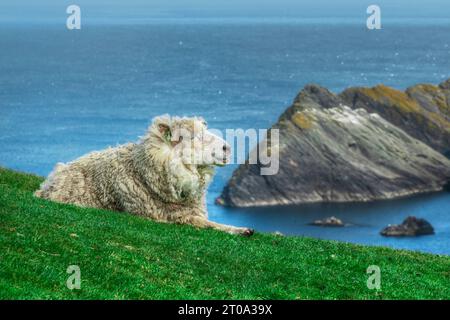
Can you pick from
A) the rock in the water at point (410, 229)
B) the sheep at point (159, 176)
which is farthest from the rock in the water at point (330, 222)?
the sheep at point (159, 176)

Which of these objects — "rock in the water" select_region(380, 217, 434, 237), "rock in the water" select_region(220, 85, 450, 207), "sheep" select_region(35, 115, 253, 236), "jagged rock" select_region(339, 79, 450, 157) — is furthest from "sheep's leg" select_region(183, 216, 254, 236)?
"jagged rock" select_region(339, 79, 450, 157)

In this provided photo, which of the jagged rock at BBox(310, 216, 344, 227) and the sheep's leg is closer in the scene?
the sheep's leg

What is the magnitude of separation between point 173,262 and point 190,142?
4.31 metres

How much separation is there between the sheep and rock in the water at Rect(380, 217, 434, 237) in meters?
127

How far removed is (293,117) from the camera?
170 metres

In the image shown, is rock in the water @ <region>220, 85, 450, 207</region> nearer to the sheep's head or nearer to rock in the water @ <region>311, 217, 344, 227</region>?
rock in the water @ <region>311, 217, 344, 227</region>

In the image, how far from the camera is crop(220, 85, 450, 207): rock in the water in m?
166

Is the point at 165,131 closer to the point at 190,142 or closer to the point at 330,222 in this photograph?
the point at 190,142

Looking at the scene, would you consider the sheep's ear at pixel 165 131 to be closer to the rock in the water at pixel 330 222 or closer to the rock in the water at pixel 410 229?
the rock in the water at pixel 410 229

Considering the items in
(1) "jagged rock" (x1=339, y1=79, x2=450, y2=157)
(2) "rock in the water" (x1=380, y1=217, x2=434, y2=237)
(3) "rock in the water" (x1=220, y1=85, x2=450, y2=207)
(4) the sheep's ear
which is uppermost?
(1) "jagged rock" (x1=339, y1=79, x2=450, y2=157)

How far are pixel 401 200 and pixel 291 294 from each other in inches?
6291

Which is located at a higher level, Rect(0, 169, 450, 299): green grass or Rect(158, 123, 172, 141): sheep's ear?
Rect(158, 123, 172, 141): sheep's ear

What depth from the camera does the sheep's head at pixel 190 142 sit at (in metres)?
18.1
